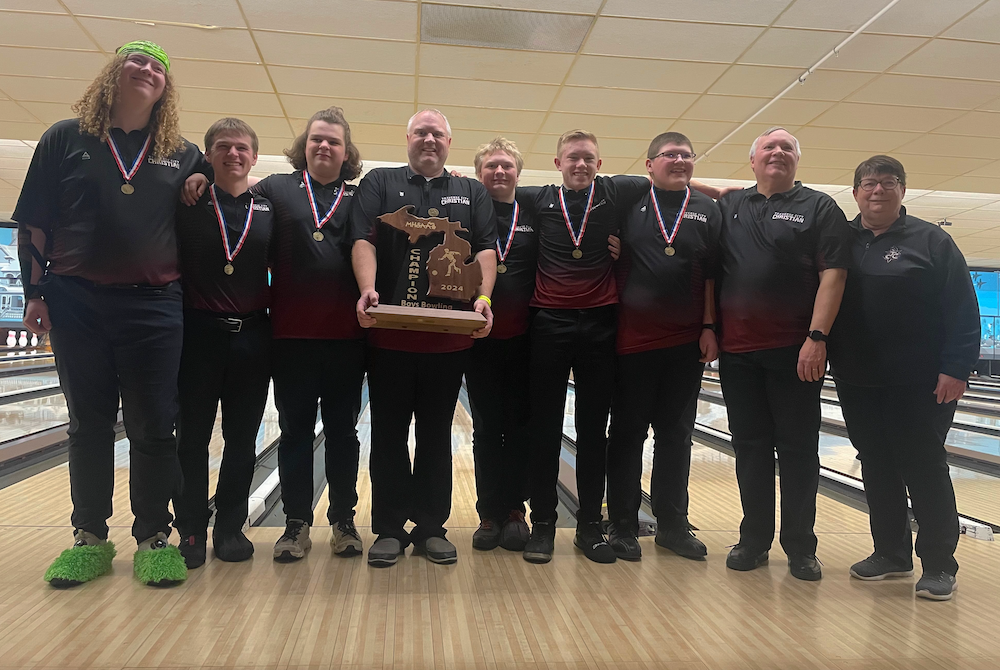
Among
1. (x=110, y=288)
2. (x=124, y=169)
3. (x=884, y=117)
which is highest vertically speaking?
(x=884, y=117)

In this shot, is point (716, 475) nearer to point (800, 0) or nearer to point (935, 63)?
point (800, 0)

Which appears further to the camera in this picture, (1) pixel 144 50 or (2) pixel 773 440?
(2) pixel 773 440

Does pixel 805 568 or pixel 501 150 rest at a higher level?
pixel 501 150

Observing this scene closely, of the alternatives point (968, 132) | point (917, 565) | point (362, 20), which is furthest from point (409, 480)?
point (968, 132)

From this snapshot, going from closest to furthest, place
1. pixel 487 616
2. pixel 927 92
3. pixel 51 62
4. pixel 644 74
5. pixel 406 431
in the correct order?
pixel 487 616
pixel 406 431
pixel 51 62
pixel 644 74
pixel 927 92

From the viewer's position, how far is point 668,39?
4.35m

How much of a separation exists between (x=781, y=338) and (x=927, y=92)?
3.96m

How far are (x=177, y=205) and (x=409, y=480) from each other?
3.89 feet

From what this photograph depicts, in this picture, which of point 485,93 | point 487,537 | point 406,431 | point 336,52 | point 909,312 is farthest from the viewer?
point 485,93

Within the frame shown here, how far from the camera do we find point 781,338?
226 cm

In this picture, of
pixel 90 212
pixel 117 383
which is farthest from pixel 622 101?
pixel 117 383

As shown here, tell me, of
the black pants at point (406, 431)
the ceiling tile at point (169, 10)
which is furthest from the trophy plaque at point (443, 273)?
the ceiling tile at point (169, 10)

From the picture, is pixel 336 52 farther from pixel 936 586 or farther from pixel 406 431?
pixel 936 586

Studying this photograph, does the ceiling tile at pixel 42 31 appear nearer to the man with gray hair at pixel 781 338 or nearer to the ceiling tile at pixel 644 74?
the ceiling tile at pixel 644 74
